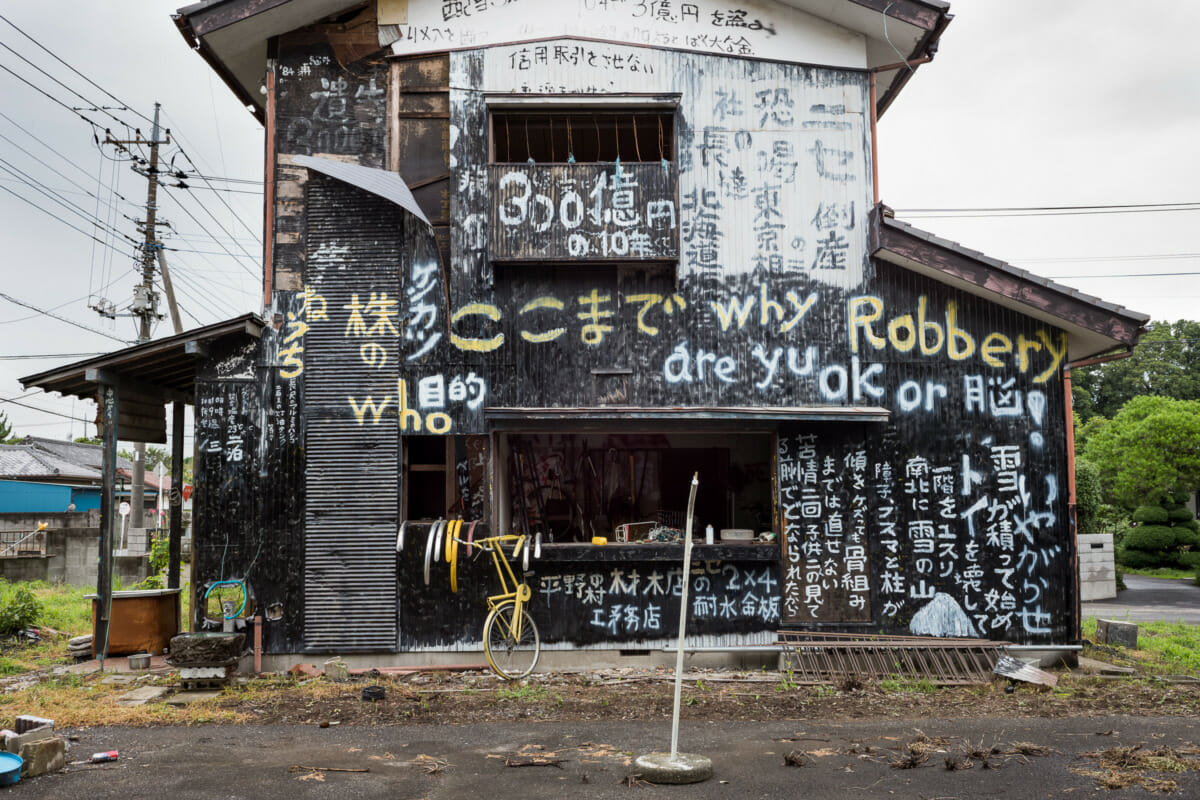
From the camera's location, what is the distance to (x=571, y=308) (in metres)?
11.0

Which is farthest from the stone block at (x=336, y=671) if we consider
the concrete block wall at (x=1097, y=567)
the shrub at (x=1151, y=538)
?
the shrub at (x=1151, y=538)

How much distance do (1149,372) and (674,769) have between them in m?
Result: 54.8

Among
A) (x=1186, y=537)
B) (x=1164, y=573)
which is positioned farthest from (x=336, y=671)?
(x=1186, y=537)

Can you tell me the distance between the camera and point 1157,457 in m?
27.2

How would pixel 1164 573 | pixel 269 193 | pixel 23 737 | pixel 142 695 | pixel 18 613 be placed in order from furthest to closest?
1. pixel 1164 573
2. pixel 18 613
3. pixel 269 193
4. pixel 142 695
5. pixel 23 737

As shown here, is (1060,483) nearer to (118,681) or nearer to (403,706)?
(403,706)

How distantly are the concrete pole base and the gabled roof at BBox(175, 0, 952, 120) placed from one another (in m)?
8.99

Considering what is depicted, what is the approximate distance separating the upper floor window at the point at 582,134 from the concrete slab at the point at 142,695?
7382mm

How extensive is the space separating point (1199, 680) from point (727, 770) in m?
6.77

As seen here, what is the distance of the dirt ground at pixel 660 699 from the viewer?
8633 millimetres

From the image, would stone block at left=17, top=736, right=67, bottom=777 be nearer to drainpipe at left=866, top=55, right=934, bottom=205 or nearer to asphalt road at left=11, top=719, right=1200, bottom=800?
asphalt road at left=11, top=719, right=1200, bottom=800

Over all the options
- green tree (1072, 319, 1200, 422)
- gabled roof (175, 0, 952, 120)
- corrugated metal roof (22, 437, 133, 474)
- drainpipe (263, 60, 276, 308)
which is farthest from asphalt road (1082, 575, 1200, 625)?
corrugated metal roof (22, 437, 133, 474)

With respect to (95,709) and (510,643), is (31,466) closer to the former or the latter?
(95,709)

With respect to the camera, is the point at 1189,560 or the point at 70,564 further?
the point at 1189,560
